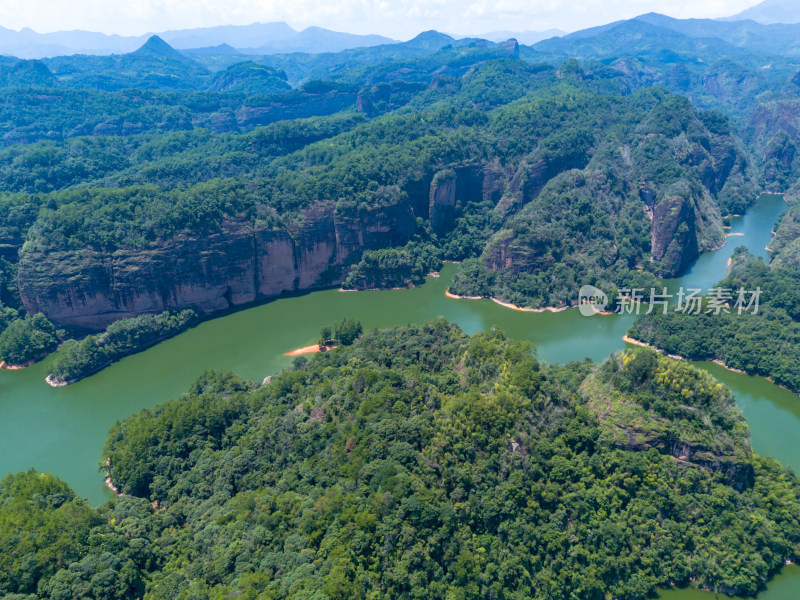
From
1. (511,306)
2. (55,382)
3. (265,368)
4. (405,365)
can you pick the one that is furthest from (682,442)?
(55,382)

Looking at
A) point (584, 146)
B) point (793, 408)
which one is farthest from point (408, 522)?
point (584, 146)

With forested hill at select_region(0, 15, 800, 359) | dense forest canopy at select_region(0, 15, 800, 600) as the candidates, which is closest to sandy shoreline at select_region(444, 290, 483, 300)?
dense forest canopy at select_region(0, 15, 800, 600)

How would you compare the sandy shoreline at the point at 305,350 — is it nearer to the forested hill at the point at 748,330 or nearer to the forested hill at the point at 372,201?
the forested hill at the point at 372,201

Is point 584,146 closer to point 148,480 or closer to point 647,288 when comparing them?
point 647,288

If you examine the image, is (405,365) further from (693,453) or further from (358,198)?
(358,198)

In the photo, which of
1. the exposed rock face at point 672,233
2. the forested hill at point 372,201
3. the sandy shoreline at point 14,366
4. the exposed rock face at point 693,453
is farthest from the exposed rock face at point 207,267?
the exposed rock face at point 693,453
